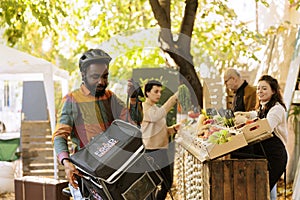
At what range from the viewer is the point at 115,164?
2.35 m

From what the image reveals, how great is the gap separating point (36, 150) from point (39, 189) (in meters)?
3.60

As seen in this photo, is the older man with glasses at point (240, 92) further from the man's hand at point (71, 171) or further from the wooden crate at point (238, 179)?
the man's hand at point (71, 171)

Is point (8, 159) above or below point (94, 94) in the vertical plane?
below

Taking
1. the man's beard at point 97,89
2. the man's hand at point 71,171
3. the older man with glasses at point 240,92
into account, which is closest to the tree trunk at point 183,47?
the older man with glasses at point 240,92

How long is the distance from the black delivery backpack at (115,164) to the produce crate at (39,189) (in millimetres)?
2283

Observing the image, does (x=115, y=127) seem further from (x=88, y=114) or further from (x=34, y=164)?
(x=34, y=164)

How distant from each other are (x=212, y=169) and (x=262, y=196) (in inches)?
14.1

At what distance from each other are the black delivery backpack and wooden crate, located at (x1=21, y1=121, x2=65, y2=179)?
19.3ft

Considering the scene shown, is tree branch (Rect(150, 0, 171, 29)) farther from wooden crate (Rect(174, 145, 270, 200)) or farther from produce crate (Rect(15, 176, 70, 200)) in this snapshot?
wooden crate (Rect(174, 145, 270, 200))

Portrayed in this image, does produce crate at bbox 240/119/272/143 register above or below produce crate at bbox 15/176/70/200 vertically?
above

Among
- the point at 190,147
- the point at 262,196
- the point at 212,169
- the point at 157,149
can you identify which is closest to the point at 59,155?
the point at 212,169

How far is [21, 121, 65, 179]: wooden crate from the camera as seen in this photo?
8219 millimetres

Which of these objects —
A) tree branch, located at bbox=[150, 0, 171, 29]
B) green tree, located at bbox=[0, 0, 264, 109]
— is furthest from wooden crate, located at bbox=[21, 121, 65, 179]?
tree branch, located at bbox=[150, 0, 171, 29]

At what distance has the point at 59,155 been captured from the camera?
8.56 ft
